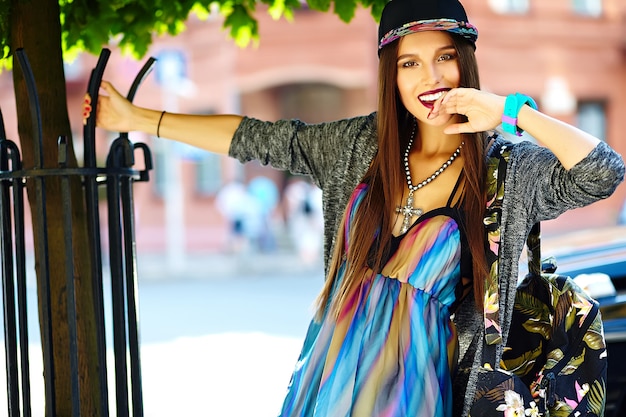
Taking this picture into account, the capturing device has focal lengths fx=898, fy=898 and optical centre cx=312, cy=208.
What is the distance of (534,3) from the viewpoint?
2456cm

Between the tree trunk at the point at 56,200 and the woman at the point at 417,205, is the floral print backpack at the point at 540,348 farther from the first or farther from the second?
the tree trunk at the point at 56,200

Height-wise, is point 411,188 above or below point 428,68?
below

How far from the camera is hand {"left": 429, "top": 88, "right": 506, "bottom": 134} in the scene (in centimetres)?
246

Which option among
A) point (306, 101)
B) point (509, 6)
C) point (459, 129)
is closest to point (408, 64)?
point (459, 129)

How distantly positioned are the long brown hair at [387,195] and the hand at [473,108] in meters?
0.10

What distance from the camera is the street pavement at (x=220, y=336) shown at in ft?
20.5

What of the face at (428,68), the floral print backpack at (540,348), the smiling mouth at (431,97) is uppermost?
the face at (428,68)

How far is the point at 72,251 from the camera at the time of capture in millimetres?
2555

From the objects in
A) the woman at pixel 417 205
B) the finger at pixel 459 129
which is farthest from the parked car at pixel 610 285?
the finger at pixel 459 129

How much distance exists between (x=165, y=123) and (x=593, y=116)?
78.3 ft

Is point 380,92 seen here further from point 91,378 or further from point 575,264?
point 575,264

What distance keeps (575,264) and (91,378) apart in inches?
89.3

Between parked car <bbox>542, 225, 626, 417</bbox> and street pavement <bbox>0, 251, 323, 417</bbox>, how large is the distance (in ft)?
4.45

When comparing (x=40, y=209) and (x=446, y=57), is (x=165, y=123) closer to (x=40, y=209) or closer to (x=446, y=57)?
(x=40, y=209)
